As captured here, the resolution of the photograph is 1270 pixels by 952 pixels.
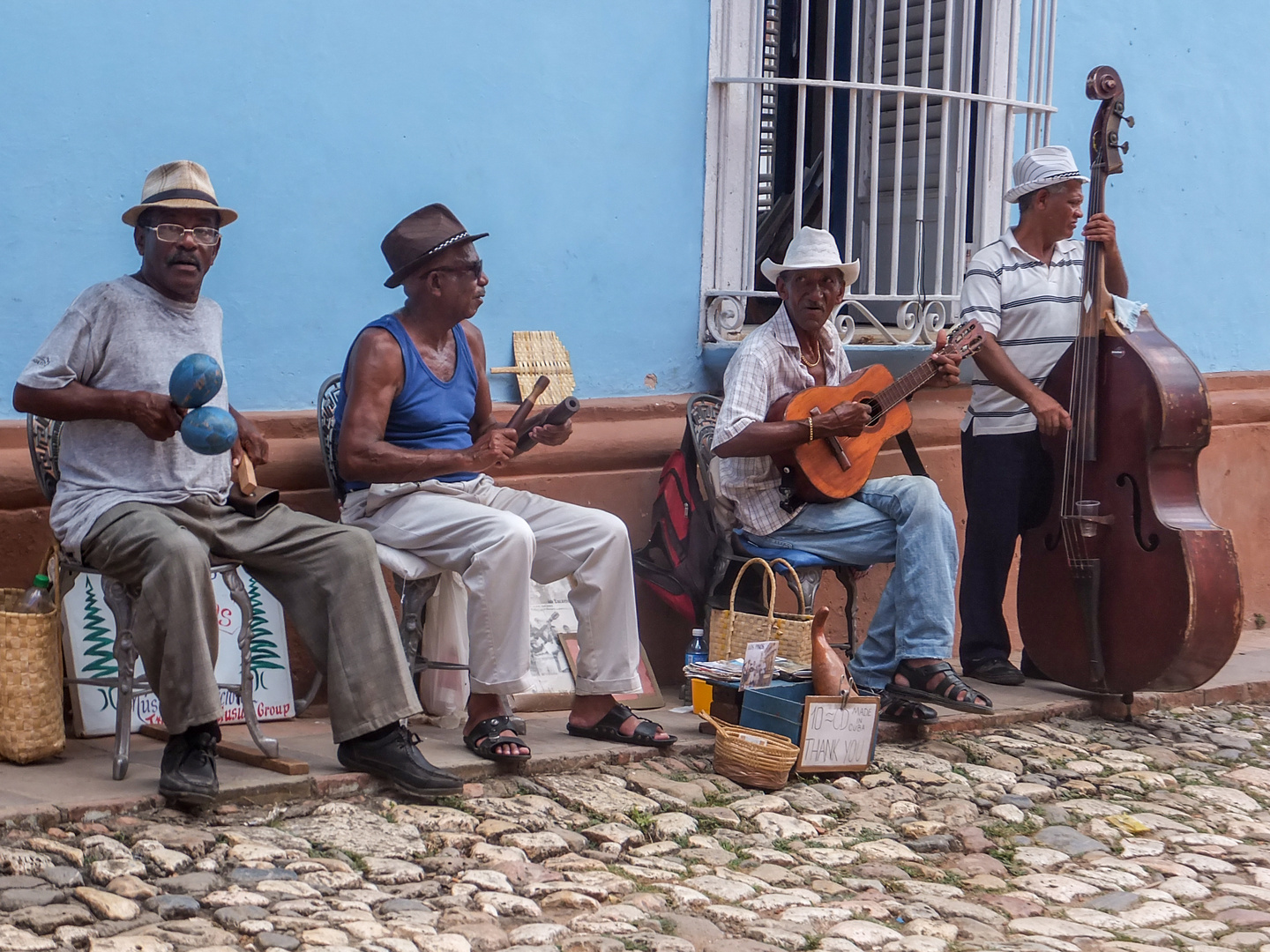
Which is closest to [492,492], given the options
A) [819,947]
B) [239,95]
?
[239,95]

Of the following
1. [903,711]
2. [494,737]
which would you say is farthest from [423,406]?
[903,711]

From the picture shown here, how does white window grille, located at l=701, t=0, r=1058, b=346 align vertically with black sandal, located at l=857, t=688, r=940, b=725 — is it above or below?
above

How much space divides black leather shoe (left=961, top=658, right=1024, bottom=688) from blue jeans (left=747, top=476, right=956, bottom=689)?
0.69 meters

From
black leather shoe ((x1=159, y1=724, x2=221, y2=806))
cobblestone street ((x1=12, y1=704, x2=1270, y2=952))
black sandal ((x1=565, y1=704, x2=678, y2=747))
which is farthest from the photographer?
black sandal ((x1=565, y1=704, x2=678, y2=747))

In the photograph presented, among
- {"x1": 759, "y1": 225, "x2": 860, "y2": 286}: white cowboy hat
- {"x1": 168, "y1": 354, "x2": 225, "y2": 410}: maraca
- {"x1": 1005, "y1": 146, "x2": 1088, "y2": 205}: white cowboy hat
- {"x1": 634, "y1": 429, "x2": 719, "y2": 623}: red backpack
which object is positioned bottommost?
{"x1": 634, "y1": 429, "x2": 719, "y2": 623}: red backpack

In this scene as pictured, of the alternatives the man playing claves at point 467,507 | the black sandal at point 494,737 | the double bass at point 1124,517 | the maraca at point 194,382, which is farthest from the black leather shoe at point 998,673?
the maraca at point 194,382

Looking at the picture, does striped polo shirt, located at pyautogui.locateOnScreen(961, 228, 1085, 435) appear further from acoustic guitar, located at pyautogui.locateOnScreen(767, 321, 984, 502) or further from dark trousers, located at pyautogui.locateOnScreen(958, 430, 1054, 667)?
acoustic guitar, located at pyautogui.locateOnScreen(767, 321, 984, 502)

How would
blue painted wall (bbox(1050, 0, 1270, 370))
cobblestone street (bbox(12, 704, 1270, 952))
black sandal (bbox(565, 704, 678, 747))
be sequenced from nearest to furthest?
cobblestone street (bbox(12, 704, 1270, 952)) < black sandal (bbox(565, 704, 678, 747)) < blue painted wall (bbox(1050, 0, 1270, 370))

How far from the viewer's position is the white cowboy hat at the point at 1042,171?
5.45m

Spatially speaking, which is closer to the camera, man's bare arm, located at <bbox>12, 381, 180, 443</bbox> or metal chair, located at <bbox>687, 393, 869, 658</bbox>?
man's bare arm, located at <bbox>12, 381, 180, 443</bbox>

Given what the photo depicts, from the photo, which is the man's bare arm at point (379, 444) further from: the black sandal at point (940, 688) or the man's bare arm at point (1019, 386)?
the man's bare arm at point (1019, 386)

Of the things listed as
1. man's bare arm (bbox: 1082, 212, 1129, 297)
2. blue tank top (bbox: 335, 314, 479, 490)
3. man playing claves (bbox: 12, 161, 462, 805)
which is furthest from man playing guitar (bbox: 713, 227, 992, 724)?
man playing claves (bbox: 12, 161, 462, 805)

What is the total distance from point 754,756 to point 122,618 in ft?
5.69

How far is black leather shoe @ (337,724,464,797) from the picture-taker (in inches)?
156
